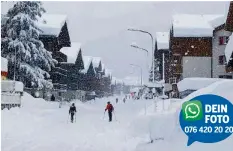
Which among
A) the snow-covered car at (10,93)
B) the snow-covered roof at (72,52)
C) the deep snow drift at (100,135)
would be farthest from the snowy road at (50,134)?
the snow-covered roof at (72,52)

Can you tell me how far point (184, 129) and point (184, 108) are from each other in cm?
36

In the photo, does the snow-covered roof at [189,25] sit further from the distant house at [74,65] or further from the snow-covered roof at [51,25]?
the distant house at [74,65]

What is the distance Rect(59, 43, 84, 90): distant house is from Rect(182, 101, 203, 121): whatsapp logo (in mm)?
33802

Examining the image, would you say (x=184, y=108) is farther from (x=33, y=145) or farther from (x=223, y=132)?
(x=33, y=145)

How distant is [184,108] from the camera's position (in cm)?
653

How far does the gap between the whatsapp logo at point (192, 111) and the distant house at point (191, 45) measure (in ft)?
54.1

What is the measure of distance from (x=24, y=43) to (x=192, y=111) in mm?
26792

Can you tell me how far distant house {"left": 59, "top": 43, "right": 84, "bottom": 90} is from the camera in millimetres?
42062

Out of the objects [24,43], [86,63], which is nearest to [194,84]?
[24,43]

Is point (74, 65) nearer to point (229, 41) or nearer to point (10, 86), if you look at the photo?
point (10, 86)

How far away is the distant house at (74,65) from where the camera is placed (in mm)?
42062

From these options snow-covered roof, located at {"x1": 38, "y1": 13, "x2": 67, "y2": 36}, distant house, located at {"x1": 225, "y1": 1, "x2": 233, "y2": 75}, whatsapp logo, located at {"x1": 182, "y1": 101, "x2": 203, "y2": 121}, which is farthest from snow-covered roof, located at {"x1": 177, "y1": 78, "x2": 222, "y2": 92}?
snow-covered roof, located at {"x1": 38, "y1": 13, "x2": 67, "y2": 36}

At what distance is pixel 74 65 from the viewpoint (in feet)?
152

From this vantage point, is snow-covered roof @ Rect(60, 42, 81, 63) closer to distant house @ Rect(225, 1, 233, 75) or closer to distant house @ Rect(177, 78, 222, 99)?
distant house @ Rect(225, 1, 233, 75)
